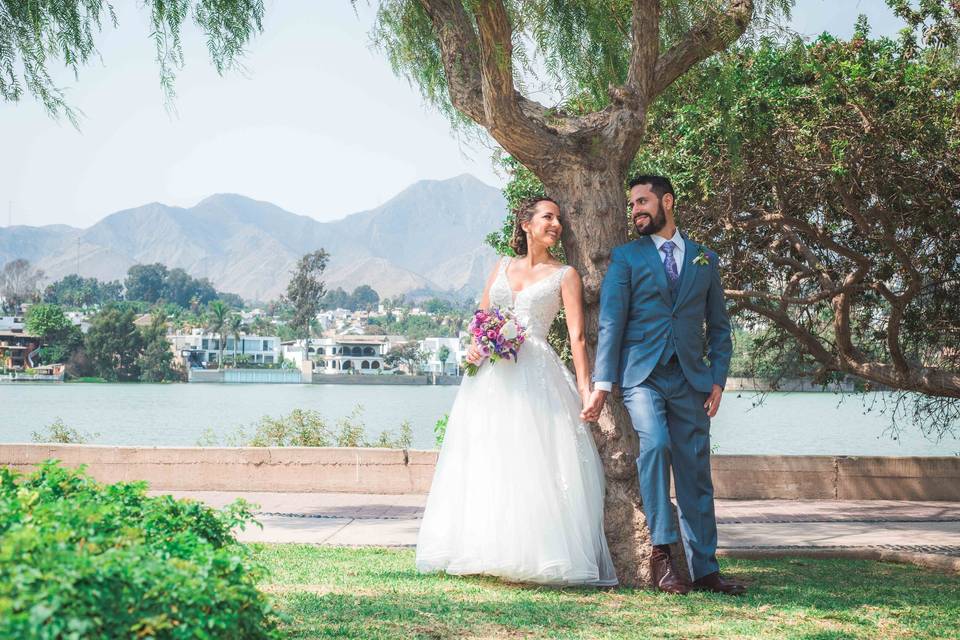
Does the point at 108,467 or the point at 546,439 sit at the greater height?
the point at 546,439

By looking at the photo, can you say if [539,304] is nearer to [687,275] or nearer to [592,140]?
[687,275]

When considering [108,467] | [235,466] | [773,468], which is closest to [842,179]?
[773,468]

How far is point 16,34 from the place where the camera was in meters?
6.09

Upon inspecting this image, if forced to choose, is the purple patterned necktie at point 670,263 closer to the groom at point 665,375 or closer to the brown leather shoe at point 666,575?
the groom at point 665,375

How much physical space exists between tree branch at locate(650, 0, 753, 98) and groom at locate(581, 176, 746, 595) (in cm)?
103

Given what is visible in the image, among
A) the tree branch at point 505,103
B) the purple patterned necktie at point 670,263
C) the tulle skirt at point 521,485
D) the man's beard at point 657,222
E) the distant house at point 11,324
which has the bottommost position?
the tulle skirt at point 521,485

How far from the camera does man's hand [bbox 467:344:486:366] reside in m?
5.40

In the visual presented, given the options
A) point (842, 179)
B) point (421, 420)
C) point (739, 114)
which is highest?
point (739, 114)

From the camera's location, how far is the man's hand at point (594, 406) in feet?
16.6

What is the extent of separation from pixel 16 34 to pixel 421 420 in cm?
3941

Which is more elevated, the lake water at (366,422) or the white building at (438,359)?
the white building at (438,359)

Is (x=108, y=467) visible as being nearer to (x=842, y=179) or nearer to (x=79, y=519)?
(x=842, y=179)

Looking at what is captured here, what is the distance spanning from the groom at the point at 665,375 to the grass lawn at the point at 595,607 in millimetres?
324

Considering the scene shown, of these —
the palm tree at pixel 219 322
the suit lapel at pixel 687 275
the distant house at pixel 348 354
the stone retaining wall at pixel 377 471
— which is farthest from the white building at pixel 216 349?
the suit lapel at pixel 687 275
